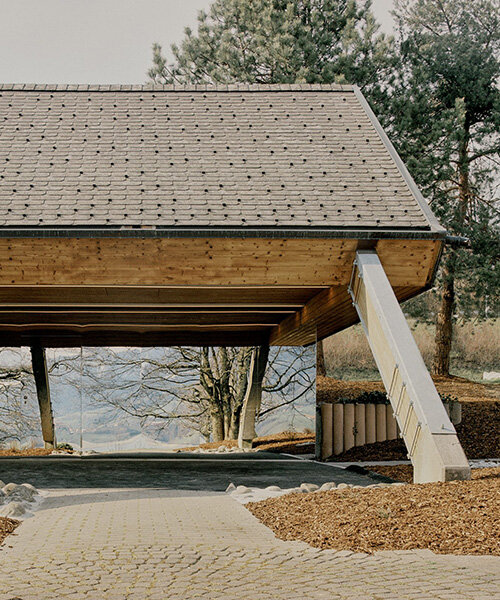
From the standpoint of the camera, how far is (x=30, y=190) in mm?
10734

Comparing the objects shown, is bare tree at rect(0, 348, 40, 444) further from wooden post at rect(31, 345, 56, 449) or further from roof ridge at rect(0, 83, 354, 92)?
roof ridge at rect(0, 83, 354, 92)

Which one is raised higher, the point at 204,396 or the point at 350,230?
the point at 350,230

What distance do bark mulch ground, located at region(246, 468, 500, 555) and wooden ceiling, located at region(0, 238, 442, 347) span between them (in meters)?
3.78

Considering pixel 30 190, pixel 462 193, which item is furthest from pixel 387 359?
pixel 462 193

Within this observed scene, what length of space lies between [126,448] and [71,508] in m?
9.62

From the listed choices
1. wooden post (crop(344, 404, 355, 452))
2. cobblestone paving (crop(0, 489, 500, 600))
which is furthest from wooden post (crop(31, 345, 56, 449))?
cobblestone paving (crop(0, 489, 500, 600))

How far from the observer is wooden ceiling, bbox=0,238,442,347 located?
33.3ft

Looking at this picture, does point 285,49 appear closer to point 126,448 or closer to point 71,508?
point 126,448

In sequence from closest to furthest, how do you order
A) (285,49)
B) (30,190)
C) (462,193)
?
(30,190)
(285,49)
(462,193)

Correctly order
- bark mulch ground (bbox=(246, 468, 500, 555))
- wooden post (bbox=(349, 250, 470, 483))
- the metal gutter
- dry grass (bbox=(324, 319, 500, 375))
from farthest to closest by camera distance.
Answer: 1. dry grass (bbox=(324, 319, 500, 375))
2. the metal gutter
3. wooden post (bbox=(349, 250, 470, 483))
4. bark mulch ground (bbox=(246, 468, 500, 555))

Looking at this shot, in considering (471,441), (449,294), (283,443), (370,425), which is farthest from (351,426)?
(449,294)

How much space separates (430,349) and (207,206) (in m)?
23.2

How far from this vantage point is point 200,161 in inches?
456

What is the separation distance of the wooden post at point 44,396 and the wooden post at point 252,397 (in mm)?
4539
